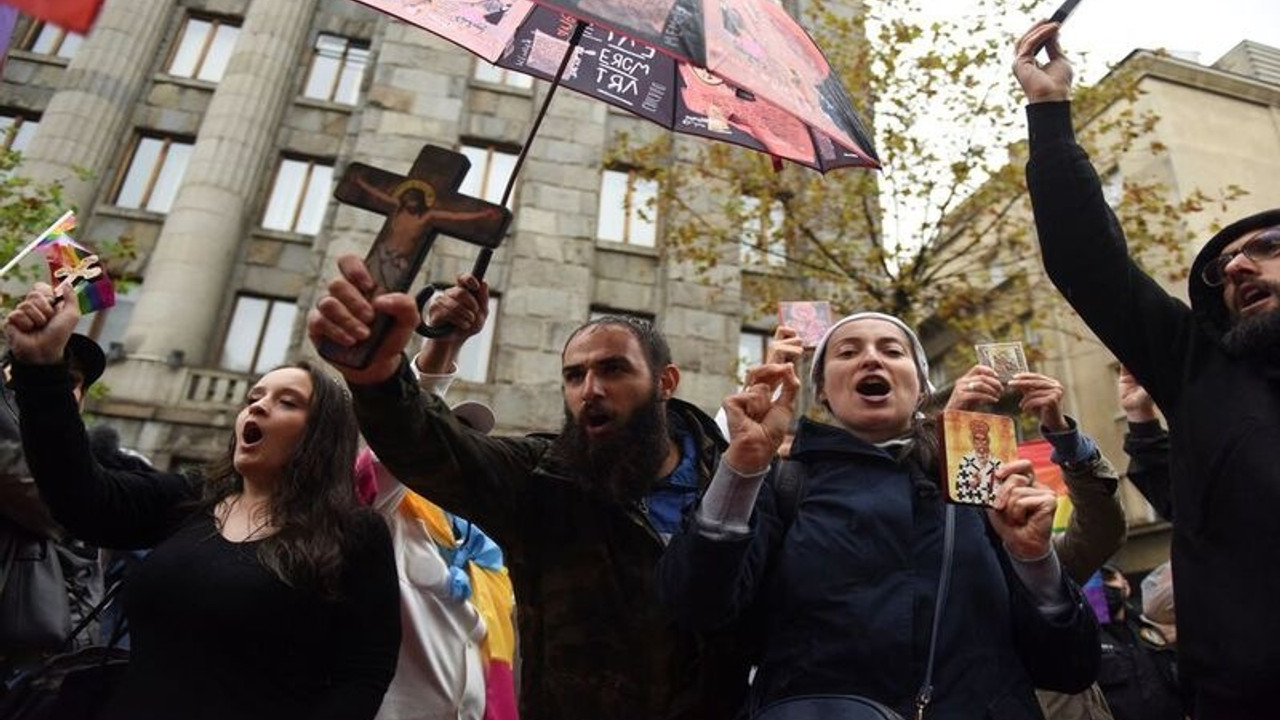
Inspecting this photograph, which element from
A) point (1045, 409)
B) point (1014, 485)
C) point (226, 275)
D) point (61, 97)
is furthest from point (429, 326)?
point (61, 97)

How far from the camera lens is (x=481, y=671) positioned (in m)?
3.24

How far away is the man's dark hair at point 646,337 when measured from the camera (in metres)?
2.79

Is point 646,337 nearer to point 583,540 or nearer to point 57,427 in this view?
point 583,540

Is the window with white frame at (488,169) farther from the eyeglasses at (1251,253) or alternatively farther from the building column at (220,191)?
the eyeglasses at (1251,253)

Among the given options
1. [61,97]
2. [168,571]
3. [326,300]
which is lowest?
[168,571]

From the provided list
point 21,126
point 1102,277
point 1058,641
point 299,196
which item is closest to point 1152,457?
point 1102,277

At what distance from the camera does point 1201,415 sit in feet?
6.27

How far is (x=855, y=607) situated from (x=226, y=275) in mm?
14880

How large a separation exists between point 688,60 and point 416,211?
923mm

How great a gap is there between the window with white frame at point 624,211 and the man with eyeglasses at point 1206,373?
12.5 meters

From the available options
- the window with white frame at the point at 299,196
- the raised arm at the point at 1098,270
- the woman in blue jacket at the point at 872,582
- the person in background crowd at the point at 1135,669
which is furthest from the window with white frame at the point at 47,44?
the person in background crowd at the point at 1135,669

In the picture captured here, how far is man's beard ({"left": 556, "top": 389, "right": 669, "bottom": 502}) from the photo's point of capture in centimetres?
245

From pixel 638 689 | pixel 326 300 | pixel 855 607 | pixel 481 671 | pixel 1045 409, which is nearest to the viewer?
pixel 326 300

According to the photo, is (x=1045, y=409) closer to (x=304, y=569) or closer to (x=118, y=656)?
(x=304, y=569)
